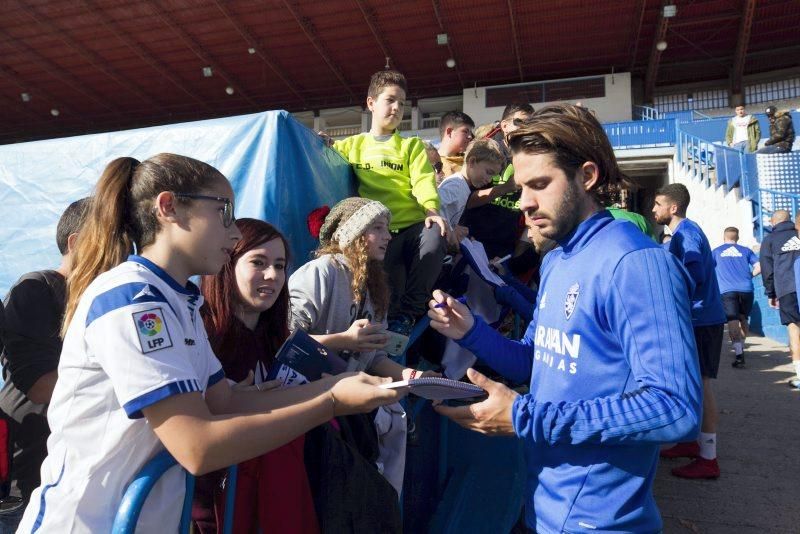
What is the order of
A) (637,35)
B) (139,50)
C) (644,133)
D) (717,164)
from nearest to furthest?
(717,164) < (644,133) < (637,35) < (139,50)

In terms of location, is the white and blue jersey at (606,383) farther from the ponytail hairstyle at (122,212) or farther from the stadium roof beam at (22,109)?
the stadium roof beam at (22,109)

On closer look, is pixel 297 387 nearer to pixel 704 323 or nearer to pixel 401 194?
pixel 401 194

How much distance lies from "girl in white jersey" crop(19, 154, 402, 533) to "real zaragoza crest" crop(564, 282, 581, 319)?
1.64ft

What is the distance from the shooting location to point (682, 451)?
13.7ft

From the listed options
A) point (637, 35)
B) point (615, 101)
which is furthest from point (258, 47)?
point (615, 101)

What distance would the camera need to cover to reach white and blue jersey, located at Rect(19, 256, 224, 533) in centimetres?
105

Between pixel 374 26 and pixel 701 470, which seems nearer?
pixel 701 470

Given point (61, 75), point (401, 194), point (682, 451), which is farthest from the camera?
point (61, 75)

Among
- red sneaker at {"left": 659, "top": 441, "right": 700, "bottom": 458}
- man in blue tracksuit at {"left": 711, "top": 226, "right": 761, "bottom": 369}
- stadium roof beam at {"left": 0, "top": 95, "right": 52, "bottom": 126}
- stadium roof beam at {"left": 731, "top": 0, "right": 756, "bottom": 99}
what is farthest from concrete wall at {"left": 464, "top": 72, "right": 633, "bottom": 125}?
stadium roof beam at {"left": 0, "top": 95, "right": 52, "bottom": 126}

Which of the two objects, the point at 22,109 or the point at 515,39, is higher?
the point at 22,109

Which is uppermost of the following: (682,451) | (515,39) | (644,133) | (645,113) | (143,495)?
(515,39)

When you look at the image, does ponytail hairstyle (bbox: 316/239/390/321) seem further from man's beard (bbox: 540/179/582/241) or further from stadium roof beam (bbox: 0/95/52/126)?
stadium roof beam (bbox: 0/95/52/126)

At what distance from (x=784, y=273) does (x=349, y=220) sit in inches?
269

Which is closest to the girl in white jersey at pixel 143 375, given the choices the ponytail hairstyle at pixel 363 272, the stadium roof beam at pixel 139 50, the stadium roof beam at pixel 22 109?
the ponytail hairstyle at pixel 363 272
